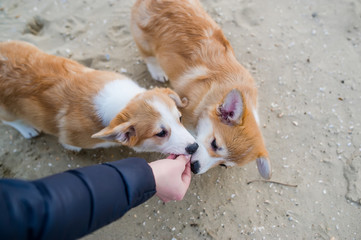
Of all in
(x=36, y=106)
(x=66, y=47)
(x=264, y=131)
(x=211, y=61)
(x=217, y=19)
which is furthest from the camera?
(x=217, y=19)

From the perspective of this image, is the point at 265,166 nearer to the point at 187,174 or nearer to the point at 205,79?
the point at 187,174

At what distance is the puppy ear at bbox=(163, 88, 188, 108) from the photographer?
2.53m

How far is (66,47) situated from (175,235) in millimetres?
3188

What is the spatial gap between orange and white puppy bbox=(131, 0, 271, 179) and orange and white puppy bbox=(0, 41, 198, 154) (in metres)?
0.25

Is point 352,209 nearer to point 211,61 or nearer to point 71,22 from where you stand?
point 211,61

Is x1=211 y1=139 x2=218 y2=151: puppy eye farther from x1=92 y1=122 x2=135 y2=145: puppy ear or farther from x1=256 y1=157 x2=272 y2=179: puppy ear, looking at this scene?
x1=92 y1=122 x2=135 y2=145: puppy ear

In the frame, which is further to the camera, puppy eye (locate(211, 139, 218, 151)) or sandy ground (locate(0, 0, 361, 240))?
sandy ground (locate(0, 0, 361, 240))

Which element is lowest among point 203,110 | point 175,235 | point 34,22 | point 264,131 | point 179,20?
point 175,235

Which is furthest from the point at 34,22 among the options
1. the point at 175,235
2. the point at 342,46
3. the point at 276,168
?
the point at 342,46

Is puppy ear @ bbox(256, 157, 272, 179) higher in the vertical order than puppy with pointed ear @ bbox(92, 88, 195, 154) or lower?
lower

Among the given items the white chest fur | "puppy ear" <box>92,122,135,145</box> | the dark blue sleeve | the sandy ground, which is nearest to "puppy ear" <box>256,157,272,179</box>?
the sandy ground

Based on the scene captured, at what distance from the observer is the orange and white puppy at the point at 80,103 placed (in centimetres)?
227

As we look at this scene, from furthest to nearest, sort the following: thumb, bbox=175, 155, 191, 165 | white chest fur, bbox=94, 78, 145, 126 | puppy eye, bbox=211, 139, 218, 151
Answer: white chest fur, bbox=94, 78, 145, 126, puppy eye, bbox=211, 139, 218, 151, thumb, bbox=175, 155, 191, 165

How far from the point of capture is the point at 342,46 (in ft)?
→ 12.9
